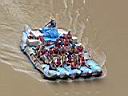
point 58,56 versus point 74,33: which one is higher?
point 74,33

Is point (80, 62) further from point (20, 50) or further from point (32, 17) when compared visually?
point (32, 17)

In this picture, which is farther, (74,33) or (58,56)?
(74,33)

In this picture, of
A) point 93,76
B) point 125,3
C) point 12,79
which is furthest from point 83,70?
point 125,3

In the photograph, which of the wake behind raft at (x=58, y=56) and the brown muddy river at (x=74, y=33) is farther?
the wake behind raft at (x=58, y=56)

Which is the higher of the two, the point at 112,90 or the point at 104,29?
the point at 104,29
